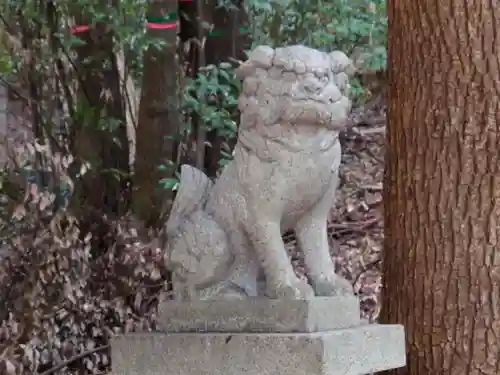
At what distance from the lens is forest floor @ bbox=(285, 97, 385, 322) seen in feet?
13.9

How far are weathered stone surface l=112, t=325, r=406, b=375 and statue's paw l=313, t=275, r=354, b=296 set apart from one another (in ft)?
0.33

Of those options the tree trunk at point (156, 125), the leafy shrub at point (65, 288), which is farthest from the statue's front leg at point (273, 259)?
the tree trunk at point (156, 125)

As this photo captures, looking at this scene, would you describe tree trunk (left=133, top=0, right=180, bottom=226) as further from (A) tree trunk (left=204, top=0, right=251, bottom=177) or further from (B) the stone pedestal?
(B) the stone pedestal

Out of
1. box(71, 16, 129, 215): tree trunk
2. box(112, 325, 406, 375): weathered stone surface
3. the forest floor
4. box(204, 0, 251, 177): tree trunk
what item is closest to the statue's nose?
box(112, 325, 406, 375): weathered stone surface

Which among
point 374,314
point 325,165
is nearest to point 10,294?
point 374,314

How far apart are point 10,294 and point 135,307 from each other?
55cm

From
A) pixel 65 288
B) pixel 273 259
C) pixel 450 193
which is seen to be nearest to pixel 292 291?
pixel 273 259

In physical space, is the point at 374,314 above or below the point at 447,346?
below

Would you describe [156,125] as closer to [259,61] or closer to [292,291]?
[259,61]

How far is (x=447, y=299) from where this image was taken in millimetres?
2633

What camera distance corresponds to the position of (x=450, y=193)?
2660mm

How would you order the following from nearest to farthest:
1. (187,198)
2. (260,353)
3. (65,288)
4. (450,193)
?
(260,353), (187,198), (450,193), (65,288)

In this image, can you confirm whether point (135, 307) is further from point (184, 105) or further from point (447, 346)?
point (447, 346)

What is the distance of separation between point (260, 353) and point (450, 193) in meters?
0.97
